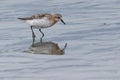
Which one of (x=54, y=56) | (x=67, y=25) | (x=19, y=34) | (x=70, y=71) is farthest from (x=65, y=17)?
(x=70, y=71)

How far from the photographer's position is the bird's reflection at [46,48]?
14953 mm

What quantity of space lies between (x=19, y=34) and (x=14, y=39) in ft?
2.38

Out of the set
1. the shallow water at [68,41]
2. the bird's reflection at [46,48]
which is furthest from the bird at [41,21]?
the bird's reflection at [46,48]

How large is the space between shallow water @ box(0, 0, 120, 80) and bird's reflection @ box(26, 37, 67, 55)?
6.3 inches

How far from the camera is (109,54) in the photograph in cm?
1424

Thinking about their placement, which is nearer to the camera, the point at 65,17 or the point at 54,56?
the point at 54,56

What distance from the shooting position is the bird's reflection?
1495 cm

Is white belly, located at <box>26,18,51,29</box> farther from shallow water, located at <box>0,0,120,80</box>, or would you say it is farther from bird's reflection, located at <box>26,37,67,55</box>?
bird's reflection, located at <box>26,37,67,55</box>

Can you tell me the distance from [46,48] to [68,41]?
914 millimetres

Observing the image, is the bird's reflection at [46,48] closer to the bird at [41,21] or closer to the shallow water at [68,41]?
the shallow water at [68,41]

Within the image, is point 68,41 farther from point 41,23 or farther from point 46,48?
point 41,23

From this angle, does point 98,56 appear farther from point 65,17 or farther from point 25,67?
point 65,17

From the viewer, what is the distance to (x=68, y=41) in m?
16.2

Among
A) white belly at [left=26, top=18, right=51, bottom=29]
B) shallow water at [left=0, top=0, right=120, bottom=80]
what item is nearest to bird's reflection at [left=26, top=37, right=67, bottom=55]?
shallow water at [left=0, top=0, right=120, bottom=80]
